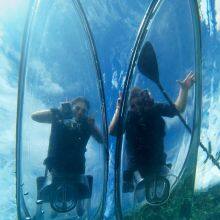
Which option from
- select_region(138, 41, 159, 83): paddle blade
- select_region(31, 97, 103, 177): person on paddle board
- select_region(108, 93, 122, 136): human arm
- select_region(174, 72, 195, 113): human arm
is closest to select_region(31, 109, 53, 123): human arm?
select_region(31, 97, 103, 177): person on paddle board

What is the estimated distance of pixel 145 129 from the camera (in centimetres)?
246

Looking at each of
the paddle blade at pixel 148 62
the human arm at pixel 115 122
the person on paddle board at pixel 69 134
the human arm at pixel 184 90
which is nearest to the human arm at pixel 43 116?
the person on paddle board at pixel 69 134

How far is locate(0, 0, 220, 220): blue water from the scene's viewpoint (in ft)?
7.45

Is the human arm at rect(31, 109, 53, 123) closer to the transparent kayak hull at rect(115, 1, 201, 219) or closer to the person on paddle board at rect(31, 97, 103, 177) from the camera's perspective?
the person on paddle board at rect(31, 97, 103, 177)

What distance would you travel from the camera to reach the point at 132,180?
2.54m

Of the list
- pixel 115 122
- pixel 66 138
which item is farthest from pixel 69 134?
pixel 115 122

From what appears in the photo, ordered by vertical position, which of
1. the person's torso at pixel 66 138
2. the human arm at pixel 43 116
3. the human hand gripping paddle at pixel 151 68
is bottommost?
the person's torso at pixel 66 138

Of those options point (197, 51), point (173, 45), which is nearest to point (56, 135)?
point (173, 45)

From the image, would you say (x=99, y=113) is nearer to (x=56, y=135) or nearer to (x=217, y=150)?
(x=56, y=135)

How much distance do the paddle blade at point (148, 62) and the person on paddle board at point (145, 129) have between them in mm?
154

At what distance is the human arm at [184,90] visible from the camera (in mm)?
2396

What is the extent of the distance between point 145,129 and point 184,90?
19.6 inches

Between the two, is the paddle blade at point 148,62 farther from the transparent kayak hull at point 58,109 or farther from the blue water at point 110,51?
the transparent kayak hull at point 58,109

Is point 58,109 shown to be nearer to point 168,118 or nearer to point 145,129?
point 145,129
